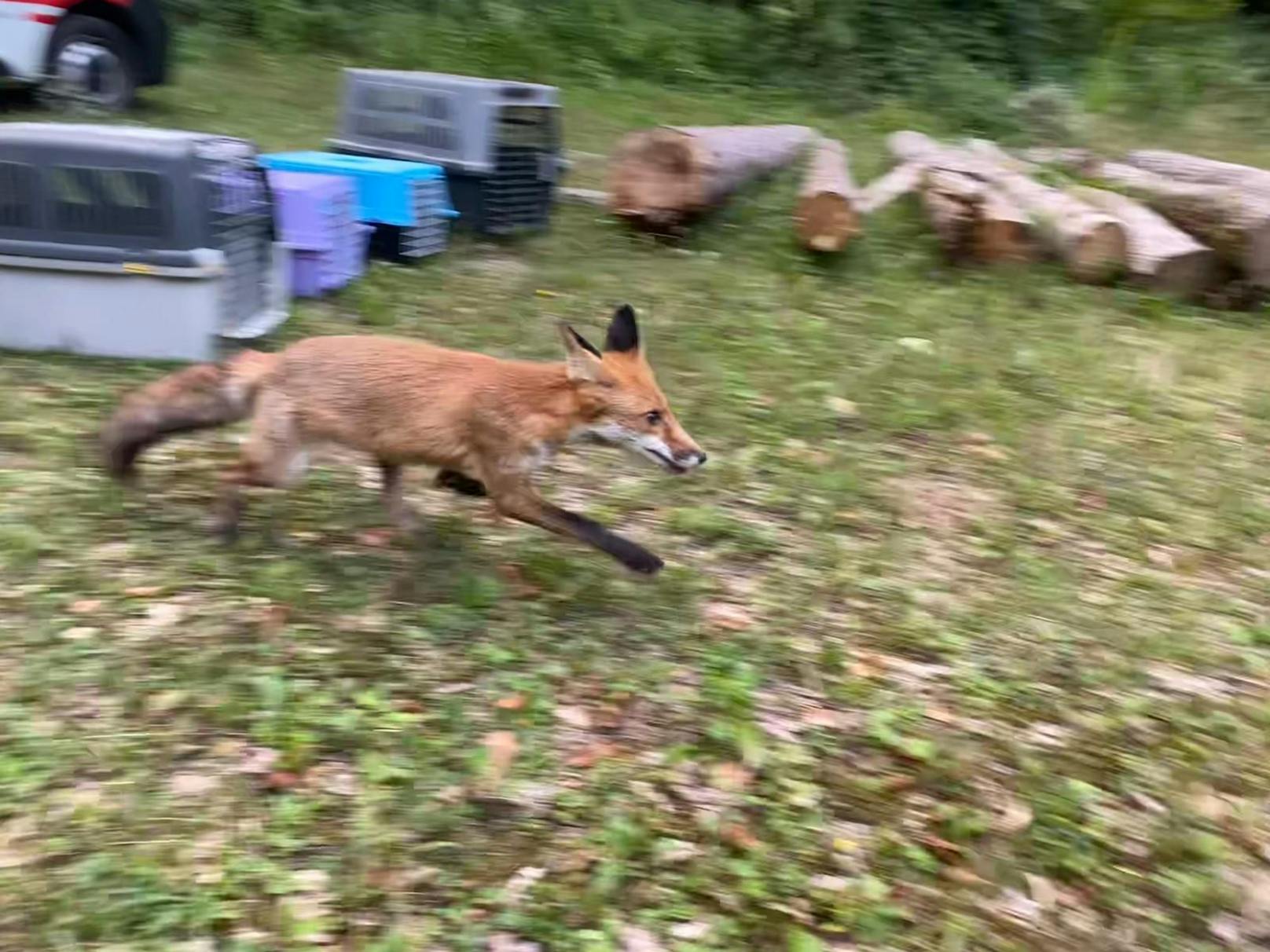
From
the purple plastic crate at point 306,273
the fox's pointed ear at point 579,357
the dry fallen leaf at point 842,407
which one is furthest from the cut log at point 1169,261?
the purple plastic crate at point 306,273

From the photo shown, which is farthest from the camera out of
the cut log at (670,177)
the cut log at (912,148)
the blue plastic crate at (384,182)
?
the cut log at (912,148)

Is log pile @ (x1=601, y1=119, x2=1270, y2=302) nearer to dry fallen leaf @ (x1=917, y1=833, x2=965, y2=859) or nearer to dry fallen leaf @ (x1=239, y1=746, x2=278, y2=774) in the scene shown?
dry fallen leaf @ (x1=917, y1=833, x2=965, y2=859)

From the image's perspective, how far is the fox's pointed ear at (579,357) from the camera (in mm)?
4273

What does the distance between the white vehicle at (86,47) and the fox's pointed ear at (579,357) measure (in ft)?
29.4

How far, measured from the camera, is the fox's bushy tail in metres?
4.45

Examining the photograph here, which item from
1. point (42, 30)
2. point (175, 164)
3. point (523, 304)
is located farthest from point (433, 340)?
point (42, 30)

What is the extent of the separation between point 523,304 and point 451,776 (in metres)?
4.50

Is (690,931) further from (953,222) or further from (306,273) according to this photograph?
(953,222)

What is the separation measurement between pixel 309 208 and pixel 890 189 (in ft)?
15.9

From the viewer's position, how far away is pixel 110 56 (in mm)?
11477

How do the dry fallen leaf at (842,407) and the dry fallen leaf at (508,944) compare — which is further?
the dry fallen leaf at (842,407)

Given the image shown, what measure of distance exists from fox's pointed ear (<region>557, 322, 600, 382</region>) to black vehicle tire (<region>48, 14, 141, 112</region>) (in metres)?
9.22

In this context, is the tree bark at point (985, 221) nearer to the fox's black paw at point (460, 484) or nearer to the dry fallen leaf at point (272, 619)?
the fox's black paw at point (460, 484)

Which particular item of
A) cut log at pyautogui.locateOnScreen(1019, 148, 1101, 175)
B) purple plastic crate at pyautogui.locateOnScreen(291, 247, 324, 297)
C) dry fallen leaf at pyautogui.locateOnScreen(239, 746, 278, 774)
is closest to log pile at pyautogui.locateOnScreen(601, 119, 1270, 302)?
cut log at pyautogui.locateOnScreen(1019, 148, 1101, 175)
